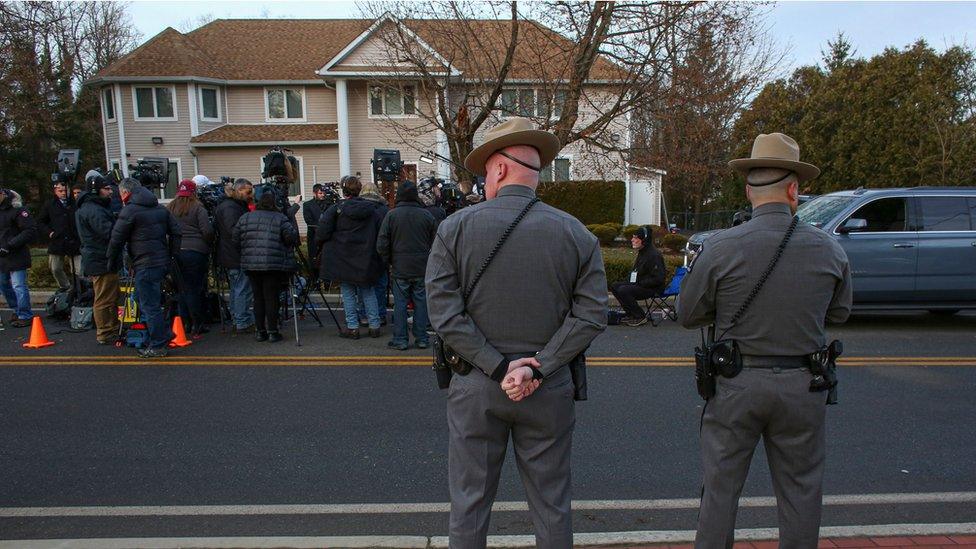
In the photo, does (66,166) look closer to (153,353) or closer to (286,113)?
(153,353)

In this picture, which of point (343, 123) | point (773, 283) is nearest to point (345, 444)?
point (773, 283)

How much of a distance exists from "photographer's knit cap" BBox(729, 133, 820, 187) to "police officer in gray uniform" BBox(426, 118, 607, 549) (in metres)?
0.90

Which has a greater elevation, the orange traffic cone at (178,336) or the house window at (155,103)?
the house window at (155,103)

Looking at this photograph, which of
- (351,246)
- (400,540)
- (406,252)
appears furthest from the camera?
(351,246)

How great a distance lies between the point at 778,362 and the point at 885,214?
25.7 feet

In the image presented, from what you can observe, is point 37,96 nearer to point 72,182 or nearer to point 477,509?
point 72,182

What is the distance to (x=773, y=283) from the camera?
2850 mm

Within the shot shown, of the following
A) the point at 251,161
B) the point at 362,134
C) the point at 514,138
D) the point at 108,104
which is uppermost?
the point at 108,104

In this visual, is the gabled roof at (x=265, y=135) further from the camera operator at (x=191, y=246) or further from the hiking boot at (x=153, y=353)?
the hiking boot at (x=153, y=353)

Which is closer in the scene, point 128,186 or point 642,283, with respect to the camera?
point 128,186

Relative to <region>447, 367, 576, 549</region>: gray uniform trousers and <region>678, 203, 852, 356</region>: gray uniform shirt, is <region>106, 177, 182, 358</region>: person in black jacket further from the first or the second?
<region>678, 203, 852, 356</region>: gray uniform shirt

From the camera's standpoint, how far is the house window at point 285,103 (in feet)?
93.1

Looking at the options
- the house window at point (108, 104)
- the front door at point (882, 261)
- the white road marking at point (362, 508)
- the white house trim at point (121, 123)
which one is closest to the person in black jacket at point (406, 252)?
the white road marking at point (362, 508)

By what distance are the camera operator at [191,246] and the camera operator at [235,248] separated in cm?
17
